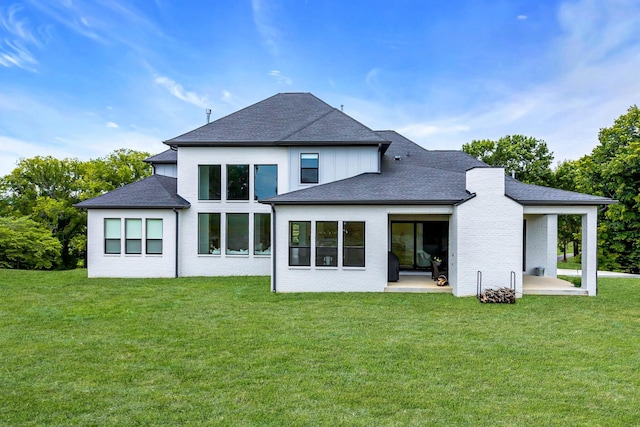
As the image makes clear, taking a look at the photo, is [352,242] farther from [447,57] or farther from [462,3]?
[447,57]

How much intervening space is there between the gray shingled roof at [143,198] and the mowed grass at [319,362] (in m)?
5.16

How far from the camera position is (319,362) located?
17.9ft

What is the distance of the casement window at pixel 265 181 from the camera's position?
15.0m

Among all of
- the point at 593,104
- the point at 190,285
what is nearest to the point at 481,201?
the point at 190,285

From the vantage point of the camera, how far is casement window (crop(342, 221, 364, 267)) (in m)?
11.6

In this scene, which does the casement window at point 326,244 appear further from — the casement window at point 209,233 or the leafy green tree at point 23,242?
the leafy green tree at point 23,242

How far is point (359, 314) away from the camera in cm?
854

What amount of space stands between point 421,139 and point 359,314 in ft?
97.2

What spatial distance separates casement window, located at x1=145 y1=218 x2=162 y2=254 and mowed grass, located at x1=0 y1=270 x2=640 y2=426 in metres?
4.76

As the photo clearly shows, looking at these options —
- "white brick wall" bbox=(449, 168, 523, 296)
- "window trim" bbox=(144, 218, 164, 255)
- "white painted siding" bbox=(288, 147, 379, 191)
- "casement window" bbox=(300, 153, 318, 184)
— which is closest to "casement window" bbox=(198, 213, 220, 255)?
"window trim" bbox=(144, 218, 164, 255)

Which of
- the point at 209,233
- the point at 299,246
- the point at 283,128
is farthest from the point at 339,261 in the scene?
the point at 283,128

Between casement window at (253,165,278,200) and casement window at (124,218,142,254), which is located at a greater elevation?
casement window at (253,165,278,200)

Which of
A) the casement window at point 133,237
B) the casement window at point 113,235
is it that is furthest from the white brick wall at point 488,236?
the casement window at point 113,235

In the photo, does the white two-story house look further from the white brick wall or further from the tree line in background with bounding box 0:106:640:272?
the tree line in background with bounding box 0:106:640:272
